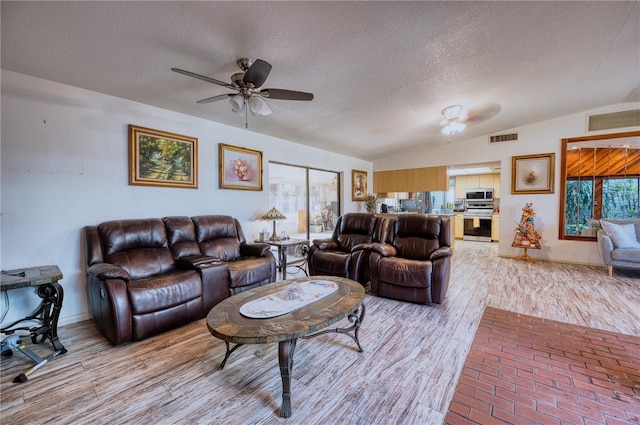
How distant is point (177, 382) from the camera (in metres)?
1.85

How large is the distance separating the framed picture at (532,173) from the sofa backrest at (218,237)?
234 inches

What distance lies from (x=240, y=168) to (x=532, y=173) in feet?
19.8

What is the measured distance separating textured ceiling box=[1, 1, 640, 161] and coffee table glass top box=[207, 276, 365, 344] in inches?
84.6

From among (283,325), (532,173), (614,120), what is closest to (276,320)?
(283,325)

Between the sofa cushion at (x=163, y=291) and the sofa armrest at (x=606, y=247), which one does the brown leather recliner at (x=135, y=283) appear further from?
the sofa armrest at (x=606, y=247)

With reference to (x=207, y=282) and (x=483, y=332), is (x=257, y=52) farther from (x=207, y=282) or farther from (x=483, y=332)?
(x=483, y=332)

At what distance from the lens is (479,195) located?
8.02 m

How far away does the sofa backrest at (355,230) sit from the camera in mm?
4084

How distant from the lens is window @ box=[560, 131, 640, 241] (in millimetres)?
4844

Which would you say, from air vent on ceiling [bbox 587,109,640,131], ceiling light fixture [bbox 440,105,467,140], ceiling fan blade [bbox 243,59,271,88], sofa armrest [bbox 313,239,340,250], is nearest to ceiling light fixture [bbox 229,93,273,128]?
ceiling fan blade [bbox 243,59,271,88]

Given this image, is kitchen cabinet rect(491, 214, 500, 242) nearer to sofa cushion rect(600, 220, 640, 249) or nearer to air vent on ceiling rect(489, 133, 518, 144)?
air vent on ceiling rect(489, 133, 518, 144)

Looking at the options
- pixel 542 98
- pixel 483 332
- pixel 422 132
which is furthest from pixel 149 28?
pixel 542 98

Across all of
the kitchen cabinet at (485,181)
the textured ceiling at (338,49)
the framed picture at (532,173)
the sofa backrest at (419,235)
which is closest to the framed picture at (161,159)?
the textured ceiling at (338,49)

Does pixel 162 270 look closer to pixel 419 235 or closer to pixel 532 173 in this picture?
pixel 419 235
